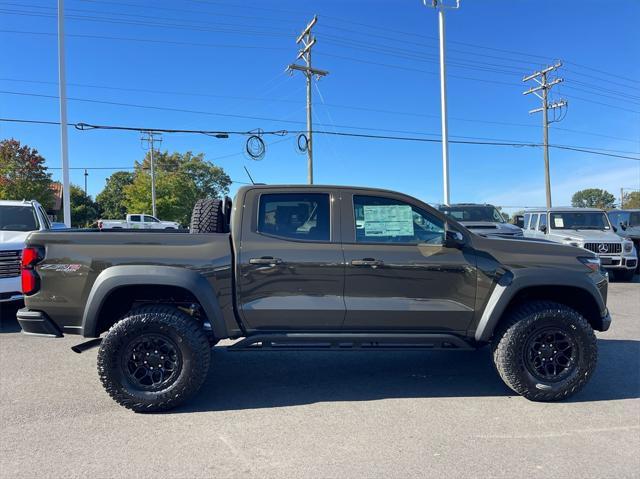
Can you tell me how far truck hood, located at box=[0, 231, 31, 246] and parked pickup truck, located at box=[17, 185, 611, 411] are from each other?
3866 mm

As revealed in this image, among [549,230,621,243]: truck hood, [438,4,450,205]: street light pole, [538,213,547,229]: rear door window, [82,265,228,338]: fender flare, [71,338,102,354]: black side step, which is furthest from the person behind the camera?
[438,4,450,205]: street light pole

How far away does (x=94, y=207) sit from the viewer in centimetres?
6388

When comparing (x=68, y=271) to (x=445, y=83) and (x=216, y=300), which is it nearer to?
(x=216, y=300)

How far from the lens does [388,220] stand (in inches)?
171

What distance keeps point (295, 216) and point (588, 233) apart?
10.5 m

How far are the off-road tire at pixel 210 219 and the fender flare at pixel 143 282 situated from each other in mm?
672

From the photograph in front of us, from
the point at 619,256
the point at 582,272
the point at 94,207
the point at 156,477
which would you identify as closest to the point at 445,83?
the point at 619,256

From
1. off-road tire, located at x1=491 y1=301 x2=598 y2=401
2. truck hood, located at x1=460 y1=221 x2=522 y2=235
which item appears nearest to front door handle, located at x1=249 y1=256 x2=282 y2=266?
off-road tire, located at x1=491 y1=301 x2=598 y2=401

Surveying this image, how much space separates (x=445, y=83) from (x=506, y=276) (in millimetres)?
16443

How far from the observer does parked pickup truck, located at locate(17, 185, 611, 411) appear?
4012 mm

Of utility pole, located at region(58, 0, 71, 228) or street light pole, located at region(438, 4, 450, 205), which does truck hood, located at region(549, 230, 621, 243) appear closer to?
street light pole, located at region(438, 4, 450, 205)

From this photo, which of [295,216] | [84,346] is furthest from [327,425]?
[84,346]

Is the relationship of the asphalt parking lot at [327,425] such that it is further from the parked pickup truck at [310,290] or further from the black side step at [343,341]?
the black side step at [343,341]

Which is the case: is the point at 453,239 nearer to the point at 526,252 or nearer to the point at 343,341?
the point at 526,252
